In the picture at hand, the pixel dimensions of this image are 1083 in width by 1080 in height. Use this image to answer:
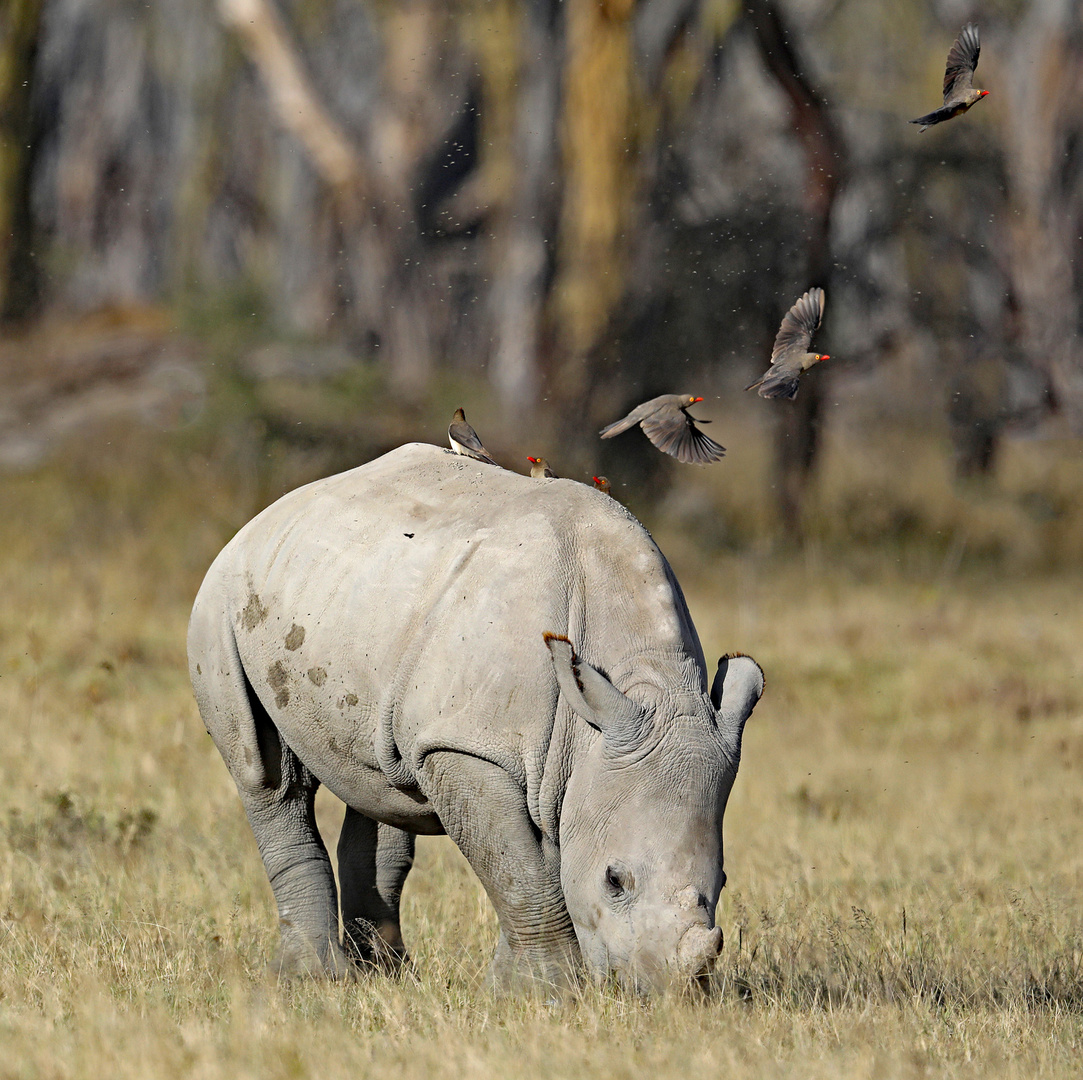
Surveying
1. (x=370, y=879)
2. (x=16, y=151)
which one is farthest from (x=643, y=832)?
(x=16, y=151)

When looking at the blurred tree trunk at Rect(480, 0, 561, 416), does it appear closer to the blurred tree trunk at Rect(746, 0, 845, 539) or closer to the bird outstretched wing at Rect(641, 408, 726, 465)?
the blurred tree trunk at Rect(746, 0, 845, 539)

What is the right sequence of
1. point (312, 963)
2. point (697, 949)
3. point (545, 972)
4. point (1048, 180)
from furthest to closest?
point (1048, 180) < point (312, 963) < point (545, 972) < point (697, 949)

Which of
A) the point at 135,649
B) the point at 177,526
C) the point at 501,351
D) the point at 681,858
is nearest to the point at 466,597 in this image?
the point at 681,858

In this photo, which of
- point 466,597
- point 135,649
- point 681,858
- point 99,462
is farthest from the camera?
point 99,462

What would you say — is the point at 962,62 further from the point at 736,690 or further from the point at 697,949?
the point at 697,949

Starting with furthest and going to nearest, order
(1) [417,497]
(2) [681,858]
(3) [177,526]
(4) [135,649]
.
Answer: (3) [177,526] → (4) [135,649] → (1) [417,497] → (2) [681,858]

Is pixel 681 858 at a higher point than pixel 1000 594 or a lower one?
higher

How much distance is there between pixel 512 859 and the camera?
14.4ft

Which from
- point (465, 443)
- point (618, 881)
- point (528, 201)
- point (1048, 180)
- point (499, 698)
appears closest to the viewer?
point (618, 881)

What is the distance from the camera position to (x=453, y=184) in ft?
101

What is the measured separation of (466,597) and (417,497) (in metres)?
0.60

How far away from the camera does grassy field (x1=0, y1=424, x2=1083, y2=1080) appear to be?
13.9 ft

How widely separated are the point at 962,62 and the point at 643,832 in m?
3.26

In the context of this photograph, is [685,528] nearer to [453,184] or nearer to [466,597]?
[466,597]
